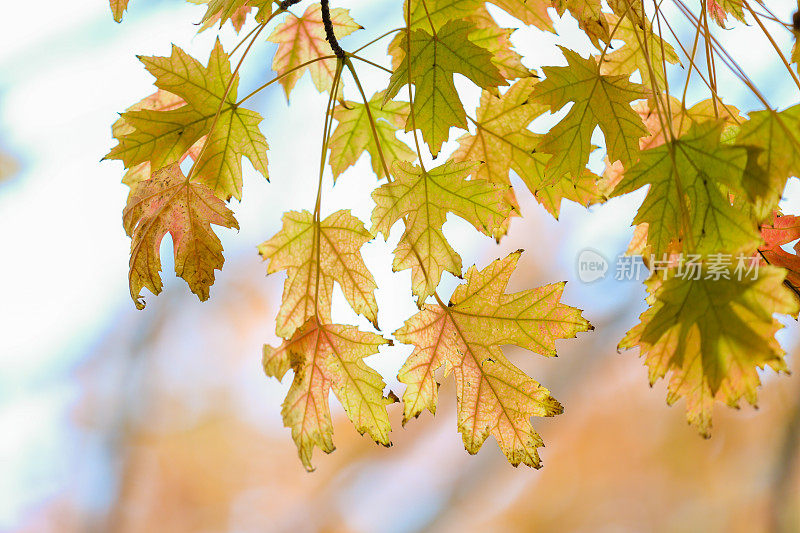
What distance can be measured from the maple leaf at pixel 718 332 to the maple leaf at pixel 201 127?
0.49 m

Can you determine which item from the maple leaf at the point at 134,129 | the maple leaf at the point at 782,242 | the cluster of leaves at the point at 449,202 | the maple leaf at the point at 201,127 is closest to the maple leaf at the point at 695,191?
the cluster of leaves at the point at 449,202

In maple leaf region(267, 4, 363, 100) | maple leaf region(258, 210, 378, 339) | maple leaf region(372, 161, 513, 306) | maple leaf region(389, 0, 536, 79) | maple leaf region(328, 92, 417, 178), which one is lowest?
maple leaf region(372, 161, 513, 306)

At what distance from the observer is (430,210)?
2.21 ft

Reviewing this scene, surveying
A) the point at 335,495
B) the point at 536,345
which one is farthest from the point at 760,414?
the point at 536,345

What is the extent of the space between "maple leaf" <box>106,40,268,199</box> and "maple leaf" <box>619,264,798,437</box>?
1.60ft

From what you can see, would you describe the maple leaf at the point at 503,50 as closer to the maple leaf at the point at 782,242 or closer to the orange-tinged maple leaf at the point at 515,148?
the orange-tinged maple leaf at the point at 515,148

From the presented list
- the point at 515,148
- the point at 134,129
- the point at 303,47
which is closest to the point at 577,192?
the point at 515,148

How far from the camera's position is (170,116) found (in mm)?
730

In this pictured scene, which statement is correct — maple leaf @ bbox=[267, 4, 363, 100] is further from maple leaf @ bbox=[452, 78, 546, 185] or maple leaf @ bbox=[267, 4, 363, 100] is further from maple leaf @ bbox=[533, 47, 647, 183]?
maple leaf @ bbox=[533, 47, 647, 183]

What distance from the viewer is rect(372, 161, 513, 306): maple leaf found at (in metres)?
0.65

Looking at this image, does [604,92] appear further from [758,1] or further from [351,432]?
[351,432]

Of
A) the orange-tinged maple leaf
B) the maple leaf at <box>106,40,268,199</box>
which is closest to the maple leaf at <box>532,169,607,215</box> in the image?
the orange-tinged maple leaf

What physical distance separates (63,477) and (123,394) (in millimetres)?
525

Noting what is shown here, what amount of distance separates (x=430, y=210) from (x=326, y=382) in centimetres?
24
